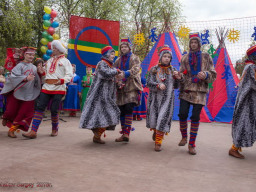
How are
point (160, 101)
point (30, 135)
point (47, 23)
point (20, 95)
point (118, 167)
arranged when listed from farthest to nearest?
point (47, 23)
point (20, 95)
point (30, 135)
point (160, 101)
point (118, 167)

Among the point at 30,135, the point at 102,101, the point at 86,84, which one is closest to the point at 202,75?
the point at 102,101

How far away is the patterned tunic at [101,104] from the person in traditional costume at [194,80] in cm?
108

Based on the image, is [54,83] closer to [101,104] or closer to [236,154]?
[101,104]

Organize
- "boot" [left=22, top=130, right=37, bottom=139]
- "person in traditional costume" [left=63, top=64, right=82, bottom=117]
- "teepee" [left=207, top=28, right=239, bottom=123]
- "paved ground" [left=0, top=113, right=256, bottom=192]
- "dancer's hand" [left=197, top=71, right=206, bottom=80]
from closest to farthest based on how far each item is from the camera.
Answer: "paved ground" [left=0, top=113, right=256, bottom=192] < "dancer's hand" [left=197, top=71, right=206, bottom=80] < "boot" [left=22, top=130, right=37, bottom=139] < "teepee" [left=207, top=28, right=239, bottom=123] < "person in traditional costume" [left=63, top=64, right=82, bottom=117]

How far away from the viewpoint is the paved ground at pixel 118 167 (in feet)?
8.21

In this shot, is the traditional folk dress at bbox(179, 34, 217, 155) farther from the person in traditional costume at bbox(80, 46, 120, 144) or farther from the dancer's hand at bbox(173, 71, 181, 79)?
the person in traditional costume at bbox(80, 46, 120, 144)

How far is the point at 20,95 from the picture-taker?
4.77 meters

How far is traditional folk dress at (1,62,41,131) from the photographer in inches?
188

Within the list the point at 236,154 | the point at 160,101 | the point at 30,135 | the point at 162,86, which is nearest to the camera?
the point at 236,154

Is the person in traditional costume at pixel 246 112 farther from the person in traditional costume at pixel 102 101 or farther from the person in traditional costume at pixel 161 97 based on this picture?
the person in traditional costume at pixel 102 101

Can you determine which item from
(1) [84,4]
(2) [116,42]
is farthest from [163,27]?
(1) [84,4]

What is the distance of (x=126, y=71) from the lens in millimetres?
4457

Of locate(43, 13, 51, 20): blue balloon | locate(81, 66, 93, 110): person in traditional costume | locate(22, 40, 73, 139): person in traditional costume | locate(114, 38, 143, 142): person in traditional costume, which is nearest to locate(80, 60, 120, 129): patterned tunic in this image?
locate(114, 38, 143, 142): person in traditional costume

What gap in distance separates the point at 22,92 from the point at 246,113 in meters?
3.73
